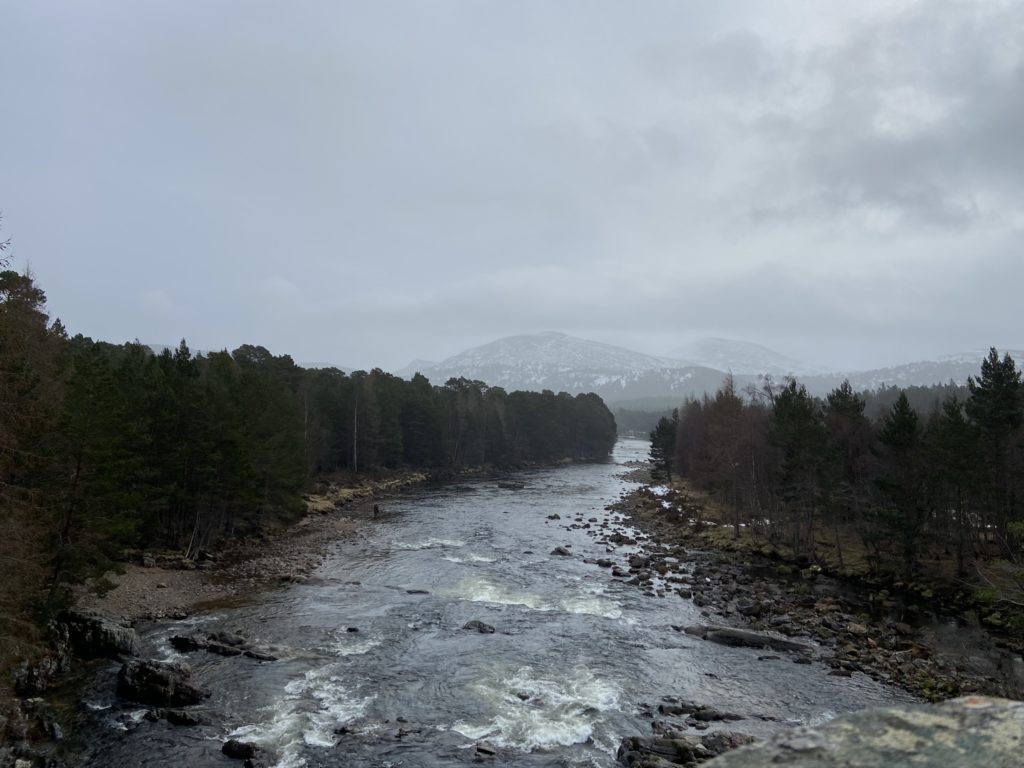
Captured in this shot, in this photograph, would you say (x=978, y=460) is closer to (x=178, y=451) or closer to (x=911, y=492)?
(x=911, y=492)

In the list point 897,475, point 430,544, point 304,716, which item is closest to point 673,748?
point 304,716

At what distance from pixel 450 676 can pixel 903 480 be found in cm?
3226

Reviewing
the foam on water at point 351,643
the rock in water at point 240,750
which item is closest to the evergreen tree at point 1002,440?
the foam on water at point 351,643

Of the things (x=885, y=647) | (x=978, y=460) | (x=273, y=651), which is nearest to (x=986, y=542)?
(x=978, y=460)

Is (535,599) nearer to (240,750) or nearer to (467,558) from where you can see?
(467,558)

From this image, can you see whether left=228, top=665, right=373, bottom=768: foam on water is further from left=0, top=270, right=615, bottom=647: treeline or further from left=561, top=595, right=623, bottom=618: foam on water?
left=561, top=595, right=623, bottom=618: foam on water

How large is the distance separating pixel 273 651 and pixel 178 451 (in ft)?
62.9

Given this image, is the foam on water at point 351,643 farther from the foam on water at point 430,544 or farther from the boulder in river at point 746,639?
the foam on water at point 430,544

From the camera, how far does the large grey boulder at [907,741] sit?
3.66 meters

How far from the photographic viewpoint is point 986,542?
41.3m

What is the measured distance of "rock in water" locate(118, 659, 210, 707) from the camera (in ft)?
62.3

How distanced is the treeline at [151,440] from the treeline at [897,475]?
4105 cm

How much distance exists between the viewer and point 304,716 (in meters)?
18.6

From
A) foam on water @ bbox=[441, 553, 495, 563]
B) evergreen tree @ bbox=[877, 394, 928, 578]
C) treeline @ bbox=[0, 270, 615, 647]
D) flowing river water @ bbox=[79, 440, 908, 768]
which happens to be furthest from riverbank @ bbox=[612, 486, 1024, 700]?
treeline @ bbox=[0, 270, 615, 647]
